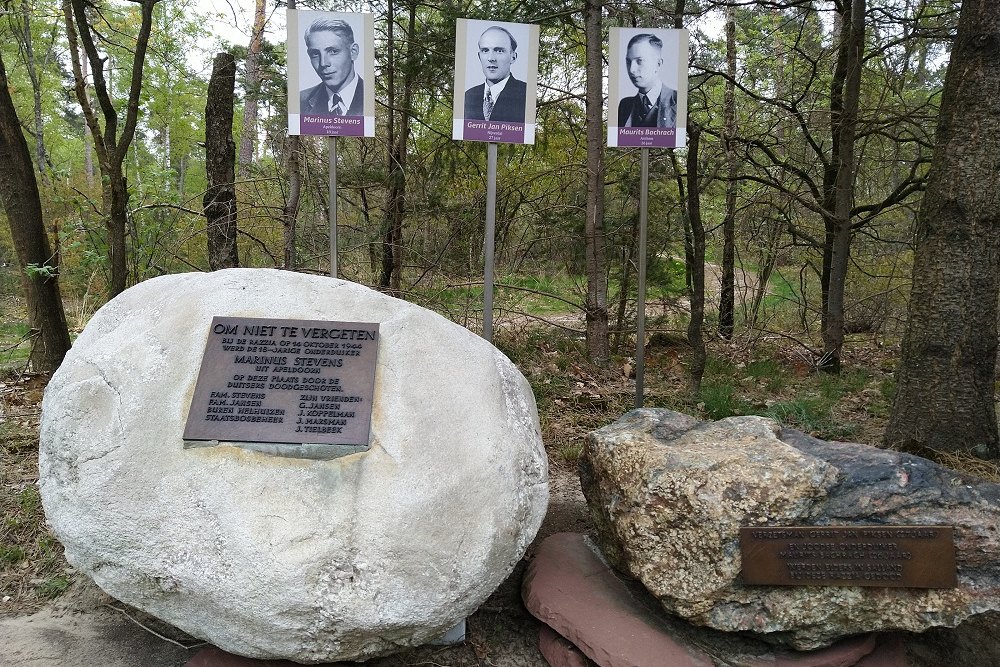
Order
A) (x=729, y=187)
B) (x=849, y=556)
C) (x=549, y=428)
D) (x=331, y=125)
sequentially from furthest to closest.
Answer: (x=729, y=187)
(x=549, y=428)
(x=331, y=125)
(x=849, y=556)

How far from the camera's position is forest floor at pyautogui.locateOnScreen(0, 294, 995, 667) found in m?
3.15

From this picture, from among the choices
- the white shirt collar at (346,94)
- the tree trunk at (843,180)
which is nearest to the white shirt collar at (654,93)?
the white shirt collar at (346,94)

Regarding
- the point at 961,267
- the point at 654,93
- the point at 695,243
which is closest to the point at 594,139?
the point at 695,243

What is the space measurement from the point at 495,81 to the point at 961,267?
344 cm

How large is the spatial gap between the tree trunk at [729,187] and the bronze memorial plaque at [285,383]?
5.16 metres

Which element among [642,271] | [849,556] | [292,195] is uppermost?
[292,195]

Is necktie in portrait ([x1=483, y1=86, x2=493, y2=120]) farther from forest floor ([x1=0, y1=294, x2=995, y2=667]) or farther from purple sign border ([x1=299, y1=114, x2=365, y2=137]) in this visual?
forest floor ([x1=0, y1=294, x2=995, y2=667])

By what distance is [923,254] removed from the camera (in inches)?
183

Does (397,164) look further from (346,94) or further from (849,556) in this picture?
(849,556)

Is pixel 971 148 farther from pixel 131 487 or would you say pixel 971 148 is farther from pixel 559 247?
pixel 131 487

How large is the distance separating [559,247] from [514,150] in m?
1.30

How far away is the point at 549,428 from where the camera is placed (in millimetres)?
5566

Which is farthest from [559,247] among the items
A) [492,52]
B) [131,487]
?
[131,487]

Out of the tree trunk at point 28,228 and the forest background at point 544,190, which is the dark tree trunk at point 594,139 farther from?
the tree trunk at point 28,228
